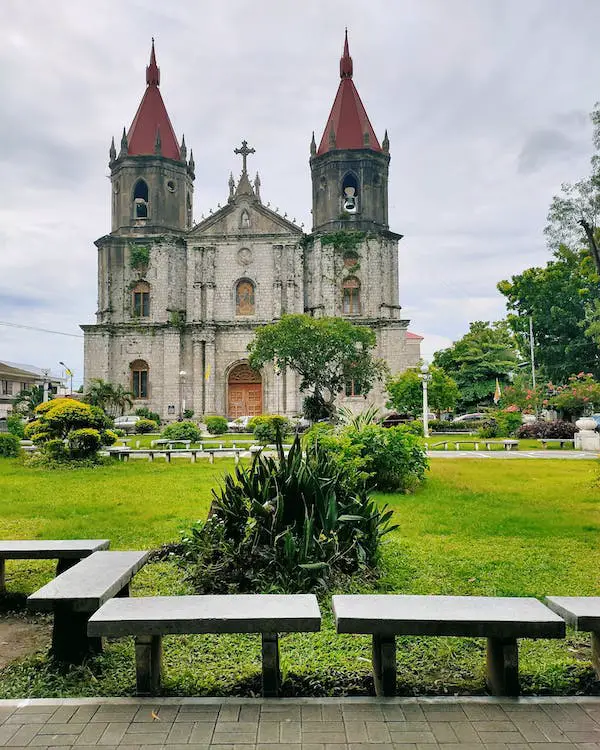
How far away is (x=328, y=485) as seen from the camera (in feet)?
17.6

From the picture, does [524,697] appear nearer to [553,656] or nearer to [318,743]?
[553,656]

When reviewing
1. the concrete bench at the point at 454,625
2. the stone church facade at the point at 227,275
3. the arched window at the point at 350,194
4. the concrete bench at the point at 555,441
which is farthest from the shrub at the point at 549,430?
the concrete bench at the point at 454,625

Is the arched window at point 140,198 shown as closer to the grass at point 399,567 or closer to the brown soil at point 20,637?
the grass at point 399,567

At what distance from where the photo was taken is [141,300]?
3753cm

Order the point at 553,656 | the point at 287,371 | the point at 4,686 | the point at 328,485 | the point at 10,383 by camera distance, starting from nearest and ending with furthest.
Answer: the point at 4,686
the point at 553,656
the point at 328,485
the point at 287,371
the point at 10,383

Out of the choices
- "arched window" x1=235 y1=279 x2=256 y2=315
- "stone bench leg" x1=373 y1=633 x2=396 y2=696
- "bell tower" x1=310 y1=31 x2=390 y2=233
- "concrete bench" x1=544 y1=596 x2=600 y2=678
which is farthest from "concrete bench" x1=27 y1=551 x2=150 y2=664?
"bell tower" x1=310 y1=31 x2=390 y2=233

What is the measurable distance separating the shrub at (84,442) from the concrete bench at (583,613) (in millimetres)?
13037

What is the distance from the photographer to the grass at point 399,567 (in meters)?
3.41

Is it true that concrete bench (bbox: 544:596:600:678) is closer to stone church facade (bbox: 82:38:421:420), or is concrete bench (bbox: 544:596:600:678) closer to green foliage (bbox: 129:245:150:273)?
stone church facade (bbox: 82:38:421:420)

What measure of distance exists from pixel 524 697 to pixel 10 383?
50.4 m

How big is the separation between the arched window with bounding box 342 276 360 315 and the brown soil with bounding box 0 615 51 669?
33.1 m

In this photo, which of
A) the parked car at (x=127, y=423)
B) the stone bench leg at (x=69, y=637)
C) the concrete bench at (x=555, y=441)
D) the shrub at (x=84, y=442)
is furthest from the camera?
the parked car at (x=127, y=423)

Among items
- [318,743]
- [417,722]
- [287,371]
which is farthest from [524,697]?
[287,371]

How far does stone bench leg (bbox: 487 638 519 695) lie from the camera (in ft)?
10.4
